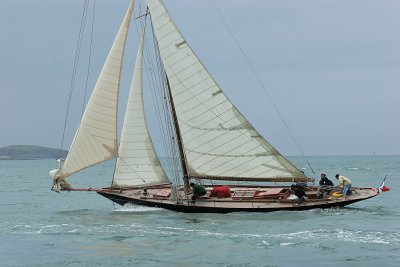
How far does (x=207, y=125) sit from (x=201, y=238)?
8.95 meters

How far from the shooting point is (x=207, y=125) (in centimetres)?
3700

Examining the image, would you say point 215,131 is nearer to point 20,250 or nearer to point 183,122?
point 183,122

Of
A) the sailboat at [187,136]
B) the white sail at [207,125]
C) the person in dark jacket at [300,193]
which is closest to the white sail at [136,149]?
the sailboat at [187,136]

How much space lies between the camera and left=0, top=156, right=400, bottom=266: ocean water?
24906mm

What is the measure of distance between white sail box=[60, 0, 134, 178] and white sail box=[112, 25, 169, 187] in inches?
73.2

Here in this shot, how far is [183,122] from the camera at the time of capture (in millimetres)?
36812

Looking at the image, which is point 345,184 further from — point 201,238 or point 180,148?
point 201,238

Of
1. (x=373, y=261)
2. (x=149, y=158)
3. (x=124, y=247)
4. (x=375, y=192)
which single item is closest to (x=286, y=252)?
(x=373, y=261)

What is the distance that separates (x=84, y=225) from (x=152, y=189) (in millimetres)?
5651

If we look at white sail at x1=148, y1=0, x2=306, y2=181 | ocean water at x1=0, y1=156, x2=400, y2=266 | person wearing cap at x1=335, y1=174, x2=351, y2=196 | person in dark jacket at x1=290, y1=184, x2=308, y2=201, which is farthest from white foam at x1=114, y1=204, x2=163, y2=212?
person wearing cap at x1=335, y1=174, x2=351, y2=196

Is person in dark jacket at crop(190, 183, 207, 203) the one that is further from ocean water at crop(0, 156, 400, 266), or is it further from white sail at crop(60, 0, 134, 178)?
white sail at crop(60, 0, 134, 178)

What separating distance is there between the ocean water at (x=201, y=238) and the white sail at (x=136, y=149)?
1.74 metres

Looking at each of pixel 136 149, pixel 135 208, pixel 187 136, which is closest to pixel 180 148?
pixel 187 136

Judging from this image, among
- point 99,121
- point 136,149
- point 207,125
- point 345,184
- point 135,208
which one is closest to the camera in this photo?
point 345,184
